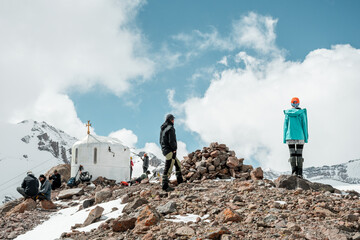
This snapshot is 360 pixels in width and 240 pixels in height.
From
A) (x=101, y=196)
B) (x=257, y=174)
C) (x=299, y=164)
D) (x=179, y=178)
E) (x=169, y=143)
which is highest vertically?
(x=169, y=143)

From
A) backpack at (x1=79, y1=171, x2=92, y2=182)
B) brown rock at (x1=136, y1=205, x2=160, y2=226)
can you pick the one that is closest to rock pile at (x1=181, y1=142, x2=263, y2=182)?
brown rock at (x1=136, y1=205, x2=160, y2=226)

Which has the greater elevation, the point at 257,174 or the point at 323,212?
the point at 257,174

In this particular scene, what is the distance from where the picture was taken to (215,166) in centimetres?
1154

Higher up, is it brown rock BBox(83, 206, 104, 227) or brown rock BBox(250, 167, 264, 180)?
brown rock BBox(250, 167, 264, 180)

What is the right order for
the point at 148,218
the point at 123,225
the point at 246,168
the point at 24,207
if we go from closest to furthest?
the point at 148,218, the point at 123,225, the point at 246,168, the point at 24,207

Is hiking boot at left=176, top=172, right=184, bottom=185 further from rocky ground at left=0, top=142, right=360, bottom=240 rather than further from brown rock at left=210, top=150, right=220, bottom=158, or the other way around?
brown rock at left=210, top=150, right=220, bottom=158

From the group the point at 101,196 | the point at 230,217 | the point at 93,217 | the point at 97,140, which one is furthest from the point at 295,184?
the point at 97,140

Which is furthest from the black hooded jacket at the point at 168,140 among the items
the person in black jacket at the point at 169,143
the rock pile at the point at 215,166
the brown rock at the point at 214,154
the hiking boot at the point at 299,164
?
the hiking boot at the point at 299,164

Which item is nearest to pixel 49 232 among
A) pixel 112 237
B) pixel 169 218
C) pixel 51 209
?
pixel 112 237

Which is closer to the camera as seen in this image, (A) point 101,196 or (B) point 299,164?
(B) point 299,164

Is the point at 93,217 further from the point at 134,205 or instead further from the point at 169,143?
the point at 169,143

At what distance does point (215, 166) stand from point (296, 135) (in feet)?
10.2

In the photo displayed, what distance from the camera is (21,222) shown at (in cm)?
1066

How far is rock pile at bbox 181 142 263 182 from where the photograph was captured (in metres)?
11.1
